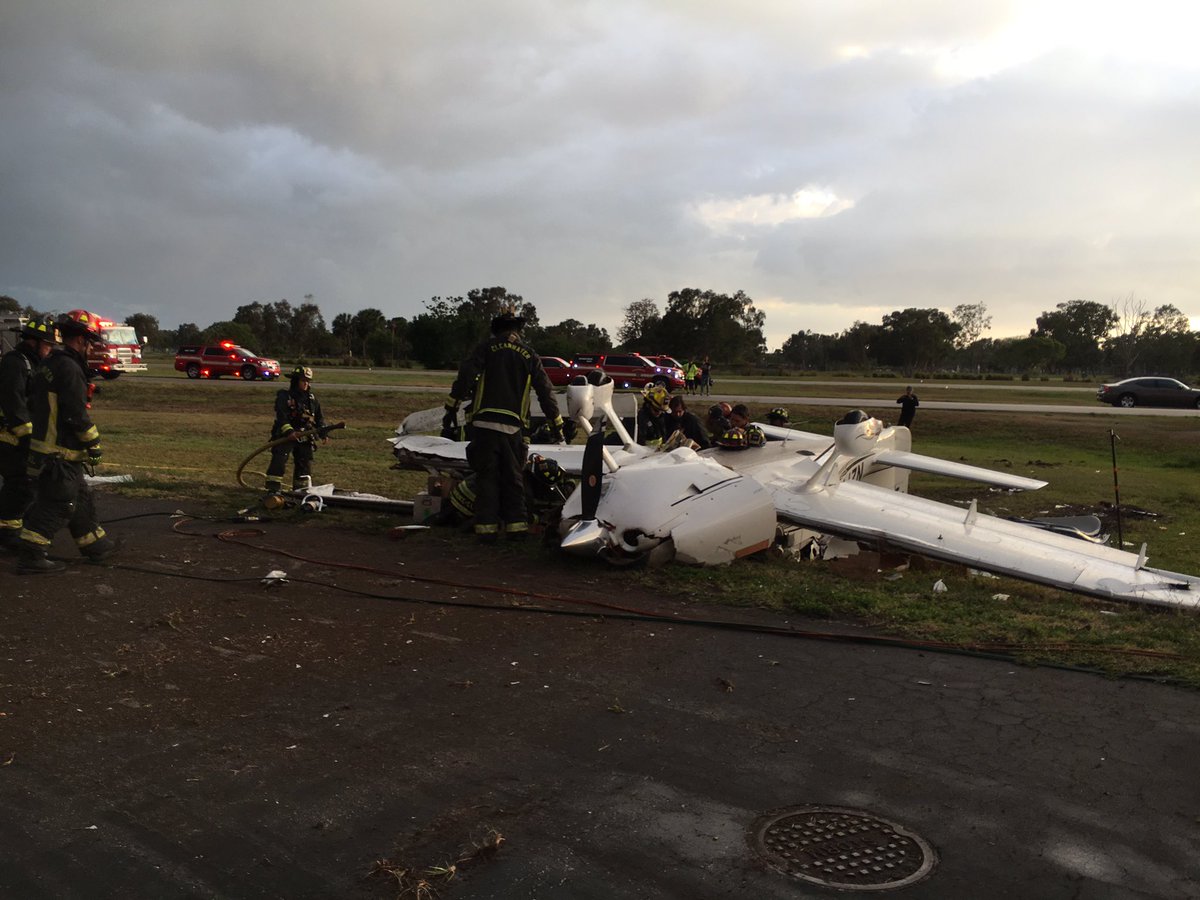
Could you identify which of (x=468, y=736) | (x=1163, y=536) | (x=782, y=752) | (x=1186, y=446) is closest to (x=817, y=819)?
(x=782, y=752)

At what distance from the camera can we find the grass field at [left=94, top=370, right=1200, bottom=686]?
6148 mm

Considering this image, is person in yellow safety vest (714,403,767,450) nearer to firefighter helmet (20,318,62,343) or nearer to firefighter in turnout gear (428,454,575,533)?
firefighter in turnout gear (428,454,575,533)

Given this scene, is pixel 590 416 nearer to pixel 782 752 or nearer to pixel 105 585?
pixel 105 585

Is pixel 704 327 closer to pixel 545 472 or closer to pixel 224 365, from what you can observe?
pixel 224 365

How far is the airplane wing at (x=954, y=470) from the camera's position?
35.7ft

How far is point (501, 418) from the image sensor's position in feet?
29.6

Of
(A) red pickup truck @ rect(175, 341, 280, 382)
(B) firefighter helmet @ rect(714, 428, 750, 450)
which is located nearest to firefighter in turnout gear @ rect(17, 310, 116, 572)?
(B) firefighter helmet @ rect(714, 428, 750, 450)

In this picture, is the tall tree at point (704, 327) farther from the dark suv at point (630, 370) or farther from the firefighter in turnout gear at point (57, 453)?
the firefighter in turnout gear at point (57, 453)

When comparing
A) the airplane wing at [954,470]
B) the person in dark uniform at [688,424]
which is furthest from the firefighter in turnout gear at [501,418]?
the airplane wing at [954,470]

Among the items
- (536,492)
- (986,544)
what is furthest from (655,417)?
(986,544)

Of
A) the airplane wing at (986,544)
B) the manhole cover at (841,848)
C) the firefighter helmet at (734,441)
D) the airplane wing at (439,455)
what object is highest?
the firefighter helmet at (734,441)

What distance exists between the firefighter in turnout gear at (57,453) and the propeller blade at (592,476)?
13.4 ft

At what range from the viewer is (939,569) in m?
9.61

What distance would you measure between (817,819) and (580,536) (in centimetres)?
422
